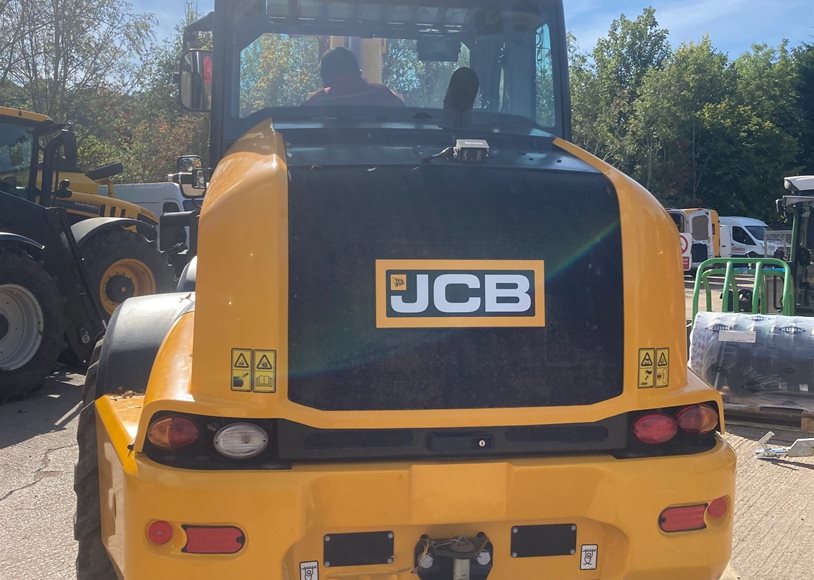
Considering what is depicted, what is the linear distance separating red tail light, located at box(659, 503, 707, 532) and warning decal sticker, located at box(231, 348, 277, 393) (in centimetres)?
134

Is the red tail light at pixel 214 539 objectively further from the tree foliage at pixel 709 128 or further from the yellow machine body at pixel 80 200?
the tree foliage at pixel 709 128

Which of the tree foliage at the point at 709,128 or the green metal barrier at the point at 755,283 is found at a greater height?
the tree foliage at the point at 709,128

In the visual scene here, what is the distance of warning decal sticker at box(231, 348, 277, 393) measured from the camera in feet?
7.82

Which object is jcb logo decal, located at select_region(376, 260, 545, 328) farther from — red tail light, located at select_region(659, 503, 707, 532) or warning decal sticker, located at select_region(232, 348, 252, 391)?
red tail light, located at select_region(659, 503, 707, 532)

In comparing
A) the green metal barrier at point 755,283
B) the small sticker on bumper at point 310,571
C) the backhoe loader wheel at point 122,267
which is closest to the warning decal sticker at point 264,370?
the small sticker on bumper at point 310,571

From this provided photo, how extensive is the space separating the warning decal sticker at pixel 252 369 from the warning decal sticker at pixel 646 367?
1.20m

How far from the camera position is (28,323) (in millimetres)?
7230

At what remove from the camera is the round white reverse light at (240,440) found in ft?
7.88

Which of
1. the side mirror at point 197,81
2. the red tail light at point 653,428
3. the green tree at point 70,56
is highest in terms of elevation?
the green tree at point 70,56

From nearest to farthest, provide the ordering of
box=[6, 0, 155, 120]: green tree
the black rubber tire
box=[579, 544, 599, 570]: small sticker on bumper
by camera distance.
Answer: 1. box=[579, 544, 599, 570]: small sticker on bumper
2. the black rubber tire
3. box=[6, 0, 155, 120]: green tree

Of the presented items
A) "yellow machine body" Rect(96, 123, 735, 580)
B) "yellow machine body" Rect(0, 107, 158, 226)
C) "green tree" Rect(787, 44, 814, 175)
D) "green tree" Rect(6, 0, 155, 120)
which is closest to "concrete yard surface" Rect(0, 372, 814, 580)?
"yellow machine body" Rect(96, 123, 735, 580)

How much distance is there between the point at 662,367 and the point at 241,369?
1377 mm

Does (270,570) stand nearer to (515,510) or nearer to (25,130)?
(515,510)

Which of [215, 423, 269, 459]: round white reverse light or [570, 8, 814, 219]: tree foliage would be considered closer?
[215, 423, 269, 459]: round white reverse light
